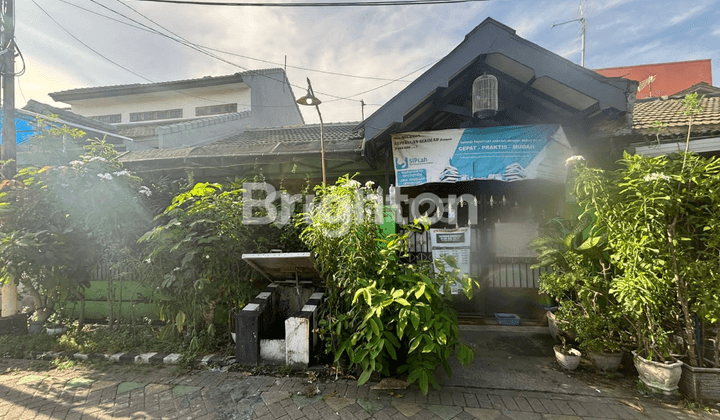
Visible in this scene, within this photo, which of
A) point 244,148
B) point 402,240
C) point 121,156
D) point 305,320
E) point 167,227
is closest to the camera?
point 402,240

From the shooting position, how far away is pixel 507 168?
17.5 feet

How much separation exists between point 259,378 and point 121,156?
6846 millimetres

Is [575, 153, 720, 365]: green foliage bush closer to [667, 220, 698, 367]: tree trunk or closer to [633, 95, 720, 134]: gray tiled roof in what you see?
[667, 220, 698, 367]: tree trunk

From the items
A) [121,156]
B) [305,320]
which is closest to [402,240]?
[305,320]

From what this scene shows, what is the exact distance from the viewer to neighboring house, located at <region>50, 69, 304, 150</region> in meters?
15.9

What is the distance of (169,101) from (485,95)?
59.2 feet

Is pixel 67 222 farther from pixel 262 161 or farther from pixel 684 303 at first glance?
pixel 684 303

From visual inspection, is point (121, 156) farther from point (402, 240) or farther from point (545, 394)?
point (545, 394)

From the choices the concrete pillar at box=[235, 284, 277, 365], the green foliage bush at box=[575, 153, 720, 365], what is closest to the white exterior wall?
the concrete pillar at box=[235, 284, 277, 365]

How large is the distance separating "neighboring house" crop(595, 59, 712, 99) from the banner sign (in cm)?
1402

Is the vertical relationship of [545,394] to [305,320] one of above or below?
below

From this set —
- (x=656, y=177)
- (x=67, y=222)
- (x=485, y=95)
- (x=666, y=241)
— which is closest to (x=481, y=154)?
(x=485, y=95)

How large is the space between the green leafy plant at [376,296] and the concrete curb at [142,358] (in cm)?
172

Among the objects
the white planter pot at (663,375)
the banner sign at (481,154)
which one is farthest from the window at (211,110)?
the white planter pot at (663,375)
